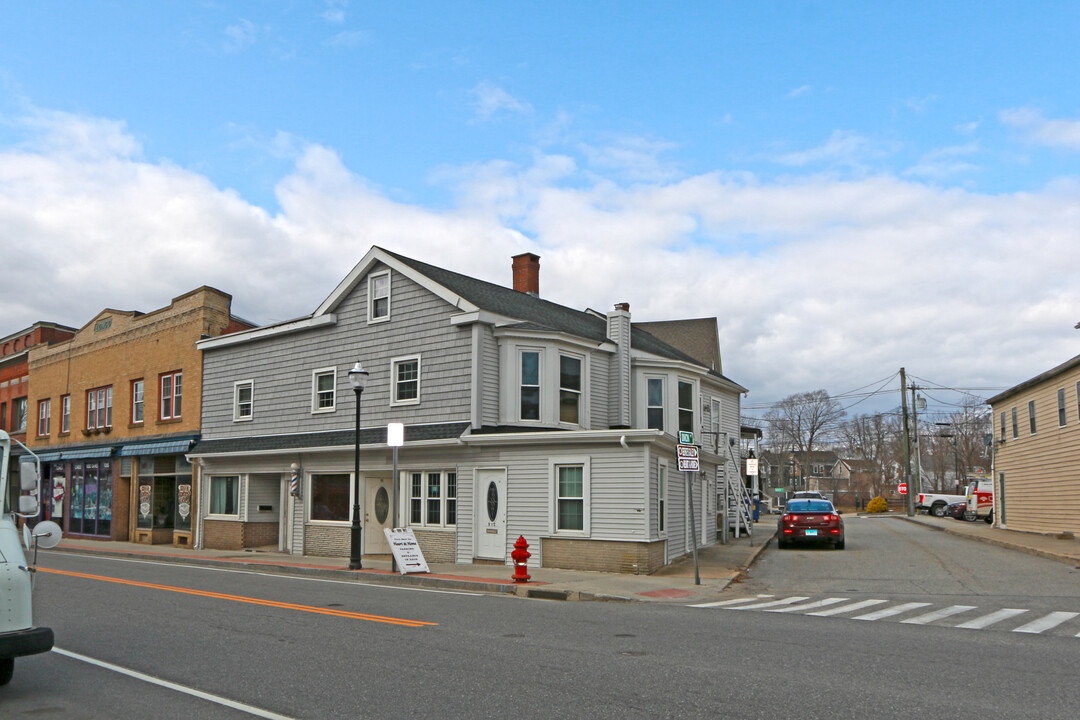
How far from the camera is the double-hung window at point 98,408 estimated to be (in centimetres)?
3447

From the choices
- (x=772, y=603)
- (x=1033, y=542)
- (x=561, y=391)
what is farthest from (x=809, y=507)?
(x=772, y=603)

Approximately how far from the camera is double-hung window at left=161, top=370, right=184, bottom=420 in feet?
101

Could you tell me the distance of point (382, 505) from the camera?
2442 centimetres

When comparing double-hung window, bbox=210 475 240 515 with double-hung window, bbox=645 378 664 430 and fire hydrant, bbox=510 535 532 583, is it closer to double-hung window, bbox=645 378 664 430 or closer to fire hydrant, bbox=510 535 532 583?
double-hung window, bbox=645 378 664 430

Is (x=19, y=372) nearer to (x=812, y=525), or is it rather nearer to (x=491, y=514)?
(x=491, y=514)

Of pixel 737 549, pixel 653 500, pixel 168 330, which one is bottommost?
pixel 737 549

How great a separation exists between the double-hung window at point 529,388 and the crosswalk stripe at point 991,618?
1188 cm

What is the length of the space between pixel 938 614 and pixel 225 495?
22.1 meters

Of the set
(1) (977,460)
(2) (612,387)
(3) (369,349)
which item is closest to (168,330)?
(3) (369,349)

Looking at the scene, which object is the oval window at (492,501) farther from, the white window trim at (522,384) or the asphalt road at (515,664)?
the asphalt road at (515,664)

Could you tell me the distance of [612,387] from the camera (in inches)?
992

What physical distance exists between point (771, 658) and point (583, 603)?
610 centimetres

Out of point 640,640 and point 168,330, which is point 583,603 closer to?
point 640,640

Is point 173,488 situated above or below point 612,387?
below
